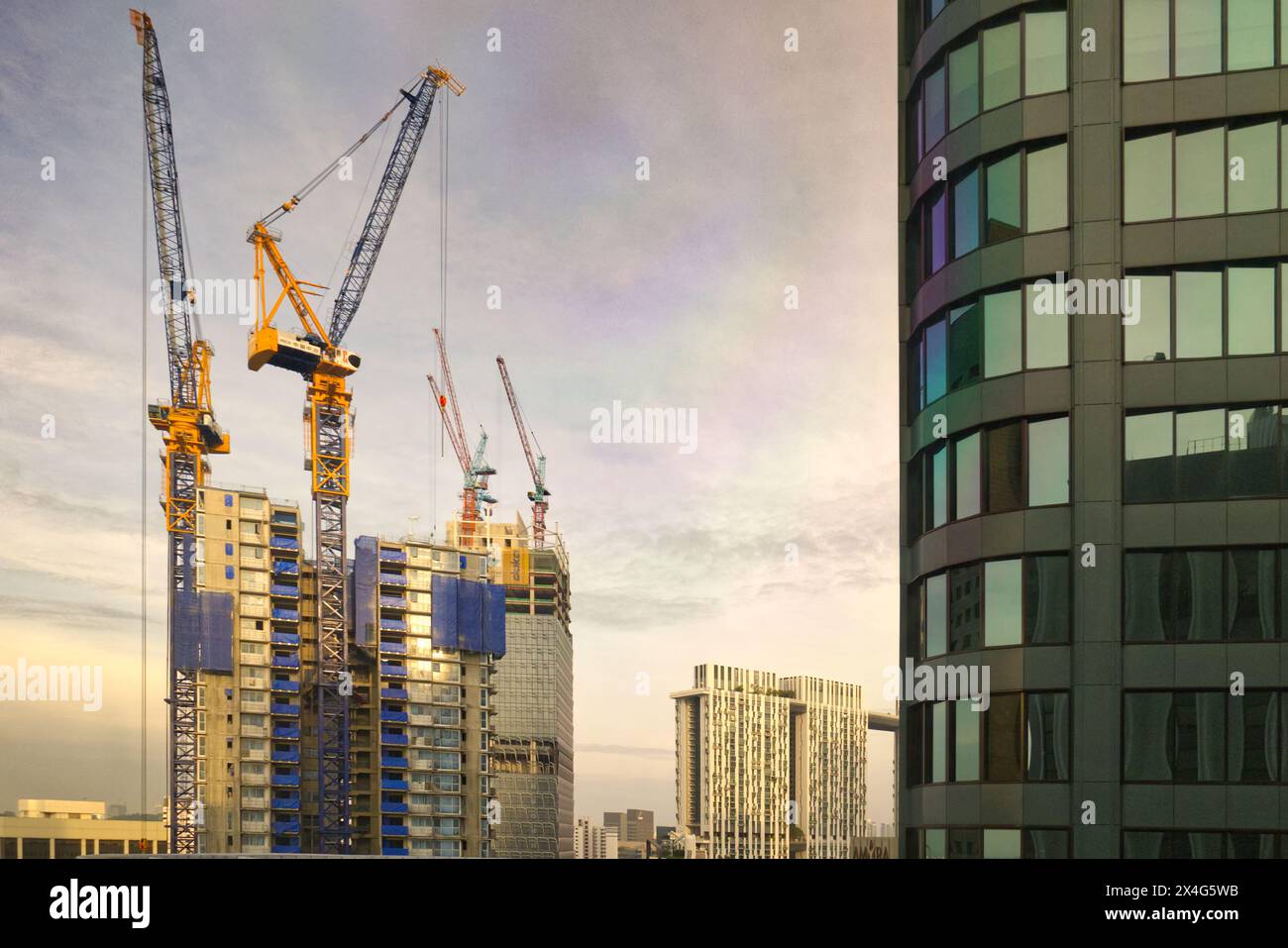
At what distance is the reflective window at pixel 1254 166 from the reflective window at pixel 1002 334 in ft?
23.7

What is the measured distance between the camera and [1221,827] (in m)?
35.7

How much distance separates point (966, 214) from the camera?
42.7m

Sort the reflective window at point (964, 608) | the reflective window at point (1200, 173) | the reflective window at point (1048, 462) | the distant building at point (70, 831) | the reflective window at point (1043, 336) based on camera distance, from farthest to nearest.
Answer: the distant building at point (70, 831) → the reflective window at point (964, 608) → the reflective window at point (1043, 336) → the reflective window at point (1048, 462) → the reflective window at point (1200, 173)

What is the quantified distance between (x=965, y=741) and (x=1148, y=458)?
10.9m

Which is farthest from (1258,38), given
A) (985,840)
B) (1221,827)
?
(985,840)

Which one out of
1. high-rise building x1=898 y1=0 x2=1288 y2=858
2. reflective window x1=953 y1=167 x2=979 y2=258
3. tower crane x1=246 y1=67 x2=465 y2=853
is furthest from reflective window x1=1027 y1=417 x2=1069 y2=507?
tower crane x1=246 y1=67 x2=465 y2=853

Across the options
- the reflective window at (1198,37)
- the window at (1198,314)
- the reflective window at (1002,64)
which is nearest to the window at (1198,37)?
the reflective window at (1198,37)

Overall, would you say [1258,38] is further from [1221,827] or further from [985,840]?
[985,840]

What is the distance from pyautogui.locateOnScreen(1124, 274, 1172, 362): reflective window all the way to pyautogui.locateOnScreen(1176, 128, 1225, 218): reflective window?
7.69 feet

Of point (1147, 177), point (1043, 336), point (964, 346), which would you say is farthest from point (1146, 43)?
point (964, 346)

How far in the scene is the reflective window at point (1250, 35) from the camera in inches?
1506

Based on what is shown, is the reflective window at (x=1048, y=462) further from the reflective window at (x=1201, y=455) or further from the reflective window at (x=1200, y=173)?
the reflective window at (x=1200, y=173)
